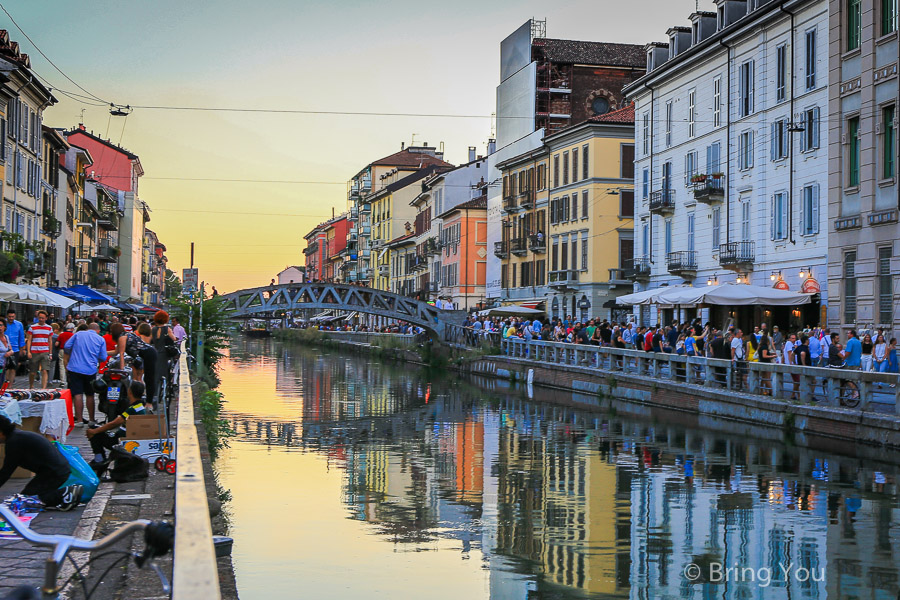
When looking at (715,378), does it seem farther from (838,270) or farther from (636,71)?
(636,71)

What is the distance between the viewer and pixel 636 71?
64938 mm

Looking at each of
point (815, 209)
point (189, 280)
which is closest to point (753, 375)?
point (815, 209)

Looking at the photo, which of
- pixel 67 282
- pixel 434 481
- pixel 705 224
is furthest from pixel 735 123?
pixel 67 282

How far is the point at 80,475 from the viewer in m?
10.0

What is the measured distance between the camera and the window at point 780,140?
3550 centimetres

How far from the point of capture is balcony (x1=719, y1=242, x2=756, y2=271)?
38.1 m

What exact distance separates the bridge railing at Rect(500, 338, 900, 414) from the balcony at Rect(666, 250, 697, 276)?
6.52m

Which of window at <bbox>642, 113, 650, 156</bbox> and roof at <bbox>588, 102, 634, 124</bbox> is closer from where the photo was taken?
window at <bbox>642, 113, 650, 156</bbox>

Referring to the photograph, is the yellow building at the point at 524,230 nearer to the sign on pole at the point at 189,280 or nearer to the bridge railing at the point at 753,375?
the bridge railing at the point at 753,375

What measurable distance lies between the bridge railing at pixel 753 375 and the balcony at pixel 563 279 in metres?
17.1

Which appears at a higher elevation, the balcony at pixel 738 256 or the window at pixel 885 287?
the balcony at pixel 738 256

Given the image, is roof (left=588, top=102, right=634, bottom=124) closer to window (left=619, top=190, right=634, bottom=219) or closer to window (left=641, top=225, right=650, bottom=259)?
window (left=619, top=190, right=634, bottom=219)

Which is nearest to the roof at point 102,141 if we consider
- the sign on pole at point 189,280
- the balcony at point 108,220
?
the balcony at point 108,220

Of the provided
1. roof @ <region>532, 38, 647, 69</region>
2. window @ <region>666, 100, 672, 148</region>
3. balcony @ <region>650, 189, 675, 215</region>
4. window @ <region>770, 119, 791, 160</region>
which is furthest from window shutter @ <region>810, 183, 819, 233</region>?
roof @ <region>532, 38, 647, 69</region>
